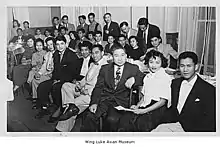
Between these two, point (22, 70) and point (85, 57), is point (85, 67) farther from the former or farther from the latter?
point (22, 70)

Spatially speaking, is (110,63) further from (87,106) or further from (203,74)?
(203,74)

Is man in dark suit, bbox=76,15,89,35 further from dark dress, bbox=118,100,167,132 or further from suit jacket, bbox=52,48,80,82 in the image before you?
dark dress, bbox=118,100,167,132

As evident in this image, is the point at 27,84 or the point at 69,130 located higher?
the point at 27,84

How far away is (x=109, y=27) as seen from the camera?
0.75m

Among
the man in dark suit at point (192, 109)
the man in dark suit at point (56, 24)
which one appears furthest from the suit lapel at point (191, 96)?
the man in dark suit at point (56, 24)

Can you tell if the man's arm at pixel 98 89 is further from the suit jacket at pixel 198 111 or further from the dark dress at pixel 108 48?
the suit jacket at pixel 198 111

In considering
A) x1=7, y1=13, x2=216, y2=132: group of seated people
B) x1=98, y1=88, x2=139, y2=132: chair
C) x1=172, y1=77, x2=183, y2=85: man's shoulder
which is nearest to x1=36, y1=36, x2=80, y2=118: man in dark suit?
x1=7, y1=13, x2=216, y2=132: group of seated people

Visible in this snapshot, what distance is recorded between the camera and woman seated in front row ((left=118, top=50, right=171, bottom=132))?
76 centimetres

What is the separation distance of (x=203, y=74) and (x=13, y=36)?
46cm

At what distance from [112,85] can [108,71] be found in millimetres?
34

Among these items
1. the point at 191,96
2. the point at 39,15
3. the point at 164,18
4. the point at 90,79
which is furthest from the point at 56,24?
the point at 191,96

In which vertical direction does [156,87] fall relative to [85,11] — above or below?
below

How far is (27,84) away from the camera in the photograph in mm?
763
